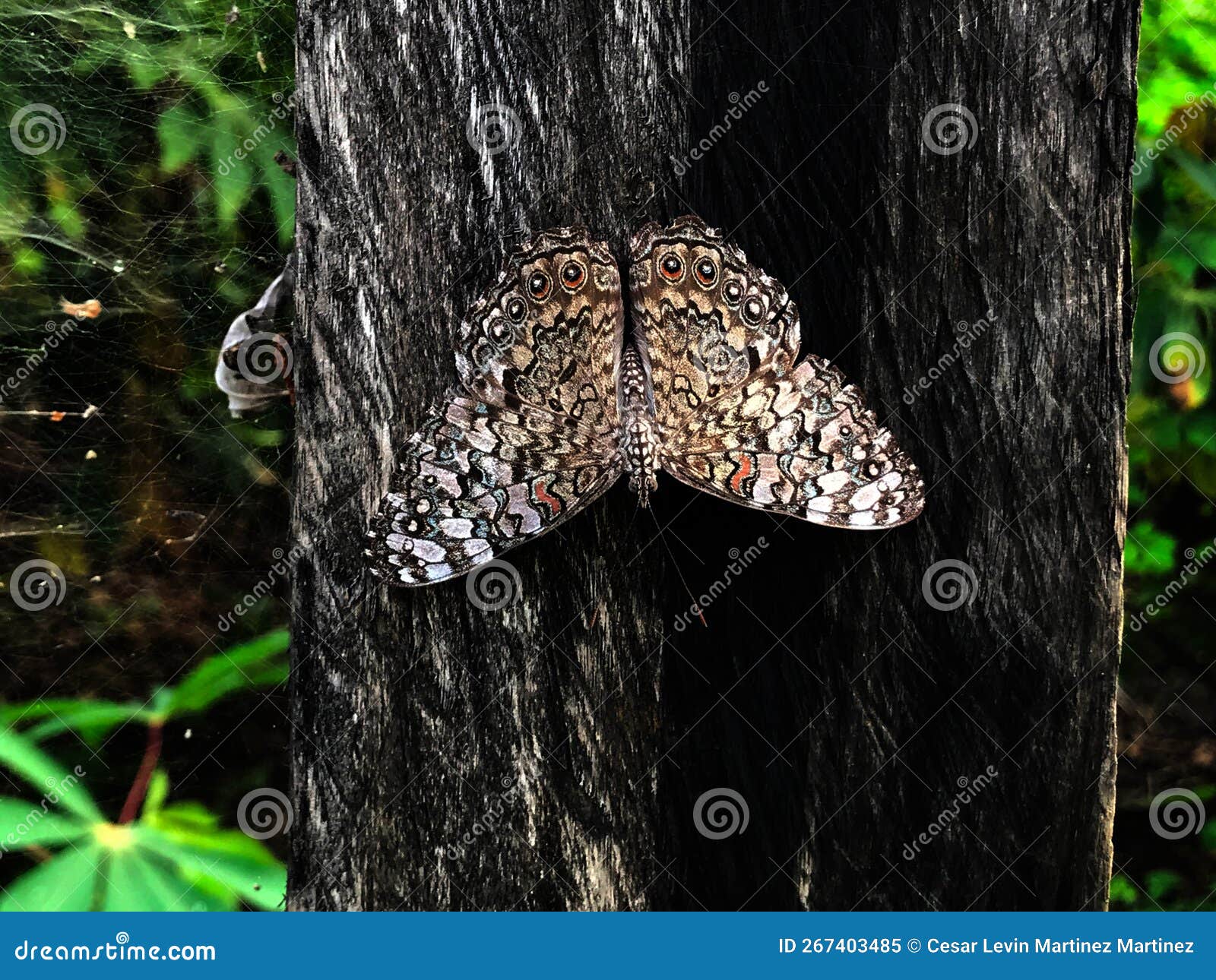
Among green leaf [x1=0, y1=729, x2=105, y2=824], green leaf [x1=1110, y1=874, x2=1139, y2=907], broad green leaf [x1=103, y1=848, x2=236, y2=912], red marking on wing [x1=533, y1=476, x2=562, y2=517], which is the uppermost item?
red marking on wing [x1=533, y1=476, x2=562, y2=517]

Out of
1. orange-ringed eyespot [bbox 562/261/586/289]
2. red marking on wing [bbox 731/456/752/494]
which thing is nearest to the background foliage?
orange-ringed eyespot [bbox 562/261/586/289]

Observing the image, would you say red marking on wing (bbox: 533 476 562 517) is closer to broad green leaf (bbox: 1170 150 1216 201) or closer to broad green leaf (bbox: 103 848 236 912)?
broad green leaf (bbox: 103 848 236 912)

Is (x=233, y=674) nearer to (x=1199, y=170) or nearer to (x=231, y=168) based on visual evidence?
(x=231, y=168)

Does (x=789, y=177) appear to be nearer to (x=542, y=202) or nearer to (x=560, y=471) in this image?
(x=542, y=202)

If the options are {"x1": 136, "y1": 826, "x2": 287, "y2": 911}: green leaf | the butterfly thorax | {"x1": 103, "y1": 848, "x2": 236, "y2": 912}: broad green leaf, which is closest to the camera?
the butterfly thorax

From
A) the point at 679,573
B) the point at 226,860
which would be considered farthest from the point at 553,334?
the point at 226,860

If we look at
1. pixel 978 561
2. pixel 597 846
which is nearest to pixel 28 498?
pixel 597 846
